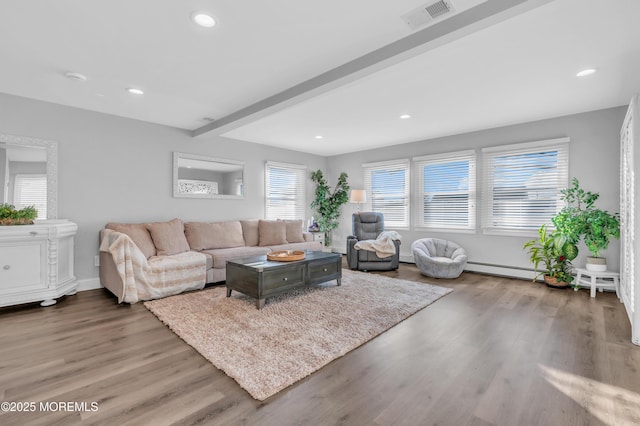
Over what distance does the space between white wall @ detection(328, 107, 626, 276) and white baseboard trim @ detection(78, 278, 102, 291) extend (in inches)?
204

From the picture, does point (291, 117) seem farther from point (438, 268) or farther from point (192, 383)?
point (192, 383)

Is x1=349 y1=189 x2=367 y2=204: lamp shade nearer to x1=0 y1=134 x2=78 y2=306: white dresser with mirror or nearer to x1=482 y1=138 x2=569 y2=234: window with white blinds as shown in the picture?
x1=482 y1=138 x2=569 y2=234: window with white blinds

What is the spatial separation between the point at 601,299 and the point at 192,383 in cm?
462

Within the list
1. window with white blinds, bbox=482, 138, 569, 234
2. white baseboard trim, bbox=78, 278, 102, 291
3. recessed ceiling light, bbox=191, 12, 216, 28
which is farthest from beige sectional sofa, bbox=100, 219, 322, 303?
window with white blinds, bbox=482, 138, 569, 234

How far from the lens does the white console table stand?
3.14 meters

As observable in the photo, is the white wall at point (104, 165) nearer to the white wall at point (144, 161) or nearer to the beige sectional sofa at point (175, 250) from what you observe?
the white wall at point (144, 161)

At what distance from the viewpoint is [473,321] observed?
2965mm

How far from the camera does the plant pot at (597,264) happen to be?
3873 mm

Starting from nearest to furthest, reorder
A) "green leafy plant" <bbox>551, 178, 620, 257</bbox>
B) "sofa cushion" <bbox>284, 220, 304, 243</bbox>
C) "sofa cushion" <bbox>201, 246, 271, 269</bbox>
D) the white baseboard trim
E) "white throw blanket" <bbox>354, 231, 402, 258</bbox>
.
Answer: "green leafy plant" <bbox>551, 178, 620, 257</bbox> < the white baseboard trim < "sofa cushion" <bbox>201, 246, 271, 269</bbox> < "white throw blanket" <bbox>354, 231, 402, 258</bbox> < "sofa cushion" <bbox>284, 220, 304, 243</bbox>

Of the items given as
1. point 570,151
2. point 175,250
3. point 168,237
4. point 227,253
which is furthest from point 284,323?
point 570,151

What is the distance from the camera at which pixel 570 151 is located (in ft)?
14.2

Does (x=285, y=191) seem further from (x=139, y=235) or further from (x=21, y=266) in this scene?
(x=21, y=266)

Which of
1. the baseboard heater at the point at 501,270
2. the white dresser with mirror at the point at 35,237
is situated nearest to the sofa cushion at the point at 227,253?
the white dresser with mirror at the point at 35,237

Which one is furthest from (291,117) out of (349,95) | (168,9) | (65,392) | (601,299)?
(601,299)
